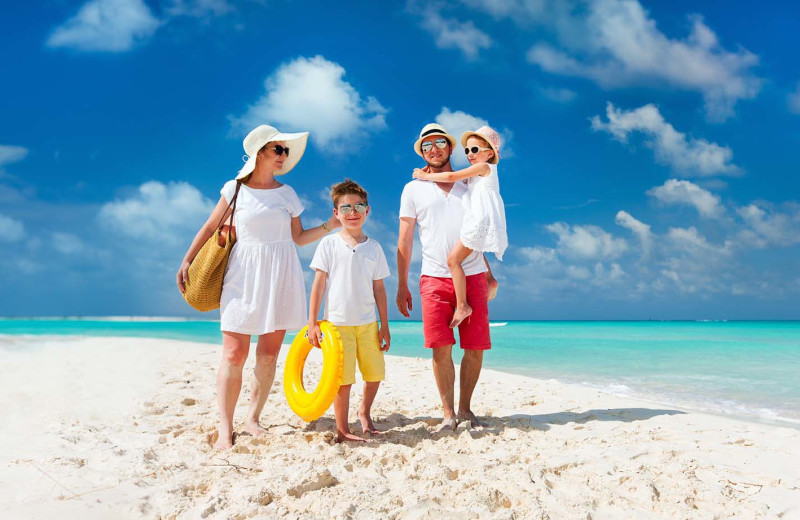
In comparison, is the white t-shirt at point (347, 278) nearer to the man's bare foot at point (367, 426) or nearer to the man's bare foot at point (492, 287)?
the man's bare foot at point (367, 426)

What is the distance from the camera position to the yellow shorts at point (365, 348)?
11.5 ft

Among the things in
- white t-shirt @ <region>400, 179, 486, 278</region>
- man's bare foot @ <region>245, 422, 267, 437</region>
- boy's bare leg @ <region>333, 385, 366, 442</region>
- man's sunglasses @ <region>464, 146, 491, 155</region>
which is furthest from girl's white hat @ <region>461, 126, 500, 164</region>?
man's bare foot @ <region>245, 422, 267, 437</region>

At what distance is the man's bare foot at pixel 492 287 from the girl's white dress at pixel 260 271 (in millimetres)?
1465

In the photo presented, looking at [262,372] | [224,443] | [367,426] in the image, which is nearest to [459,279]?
[367,426]

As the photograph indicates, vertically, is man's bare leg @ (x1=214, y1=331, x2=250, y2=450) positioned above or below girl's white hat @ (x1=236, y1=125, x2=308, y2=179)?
below

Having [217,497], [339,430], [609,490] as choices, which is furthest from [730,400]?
[217,497]

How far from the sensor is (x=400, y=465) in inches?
119

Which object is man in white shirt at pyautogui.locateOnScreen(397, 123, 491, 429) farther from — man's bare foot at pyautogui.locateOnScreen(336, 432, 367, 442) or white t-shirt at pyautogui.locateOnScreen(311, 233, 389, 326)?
man's bare foot at pyautogui.locateOnScreen(336, 432, 367, 442)

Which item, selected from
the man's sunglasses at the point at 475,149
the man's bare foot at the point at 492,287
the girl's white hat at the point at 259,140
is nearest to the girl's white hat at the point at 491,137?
the man's sunglasses at the point at 475,149

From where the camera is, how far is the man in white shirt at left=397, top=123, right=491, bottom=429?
3.75 meters

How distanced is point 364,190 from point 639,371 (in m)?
6.78

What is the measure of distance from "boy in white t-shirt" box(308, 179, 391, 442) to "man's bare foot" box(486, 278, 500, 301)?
0.94 meters

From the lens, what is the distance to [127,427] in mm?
3922

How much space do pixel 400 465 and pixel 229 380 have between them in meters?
1.33
